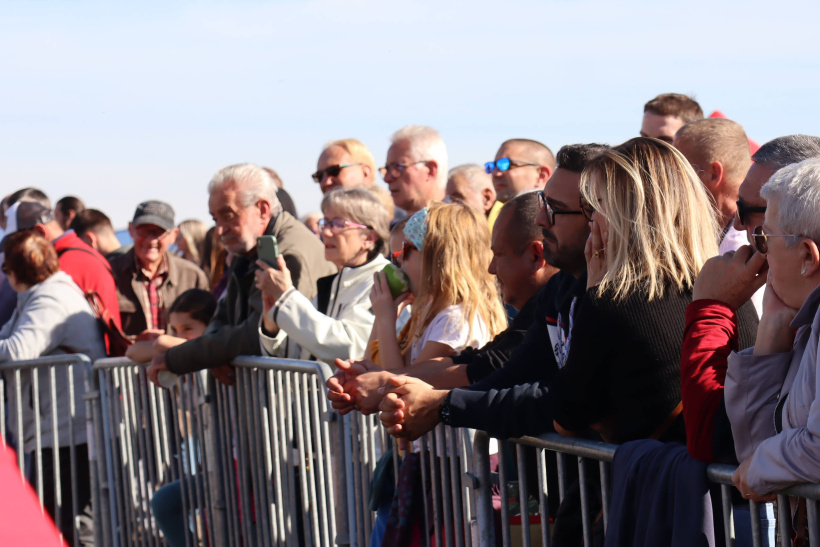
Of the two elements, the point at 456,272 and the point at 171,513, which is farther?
the point at 171,513

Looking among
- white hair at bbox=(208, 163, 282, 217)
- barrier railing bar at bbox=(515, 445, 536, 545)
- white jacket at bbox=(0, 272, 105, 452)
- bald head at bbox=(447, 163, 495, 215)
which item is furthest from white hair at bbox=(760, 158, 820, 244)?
white jacket at bbox=(0, 272, 105, 452)

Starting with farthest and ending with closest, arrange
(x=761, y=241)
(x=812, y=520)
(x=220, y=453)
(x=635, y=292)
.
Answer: (x=220, y=453)
(x=635, y=292)
(x=761, y=241)
(x=812, y=520)

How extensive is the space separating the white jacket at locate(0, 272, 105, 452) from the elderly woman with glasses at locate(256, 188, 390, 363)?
2104 mm

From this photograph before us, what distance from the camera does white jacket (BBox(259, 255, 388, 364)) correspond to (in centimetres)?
515

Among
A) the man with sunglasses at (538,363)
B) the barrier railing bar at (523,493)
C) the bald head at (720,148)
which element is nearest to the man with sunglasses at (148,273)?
the bald head at (720,148)

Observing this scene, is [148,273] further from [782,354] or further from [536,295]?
[782,354]

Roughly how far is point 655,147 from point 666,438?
34.0 inches

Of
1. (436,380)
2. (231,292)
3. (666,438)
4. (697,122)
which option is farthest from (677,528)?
(231,292)

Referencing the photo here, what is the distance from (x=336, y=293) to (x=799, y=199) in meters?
3.29

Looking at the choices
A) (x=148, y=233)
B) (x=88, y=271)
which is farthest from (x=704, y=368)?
(x=148, y=233)

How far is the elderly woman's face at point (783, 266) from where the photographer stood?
2.54 m

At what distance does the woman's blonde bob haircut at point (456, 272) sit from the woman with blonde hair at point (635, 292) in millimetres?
1330

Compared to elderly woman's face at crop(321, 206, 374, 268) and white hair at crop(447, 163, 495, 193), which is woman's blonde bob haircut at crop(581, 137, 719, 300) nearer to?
elderly woman's face at crop(321, 206, 374, 268)

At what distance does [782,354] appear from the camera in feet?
8.43
